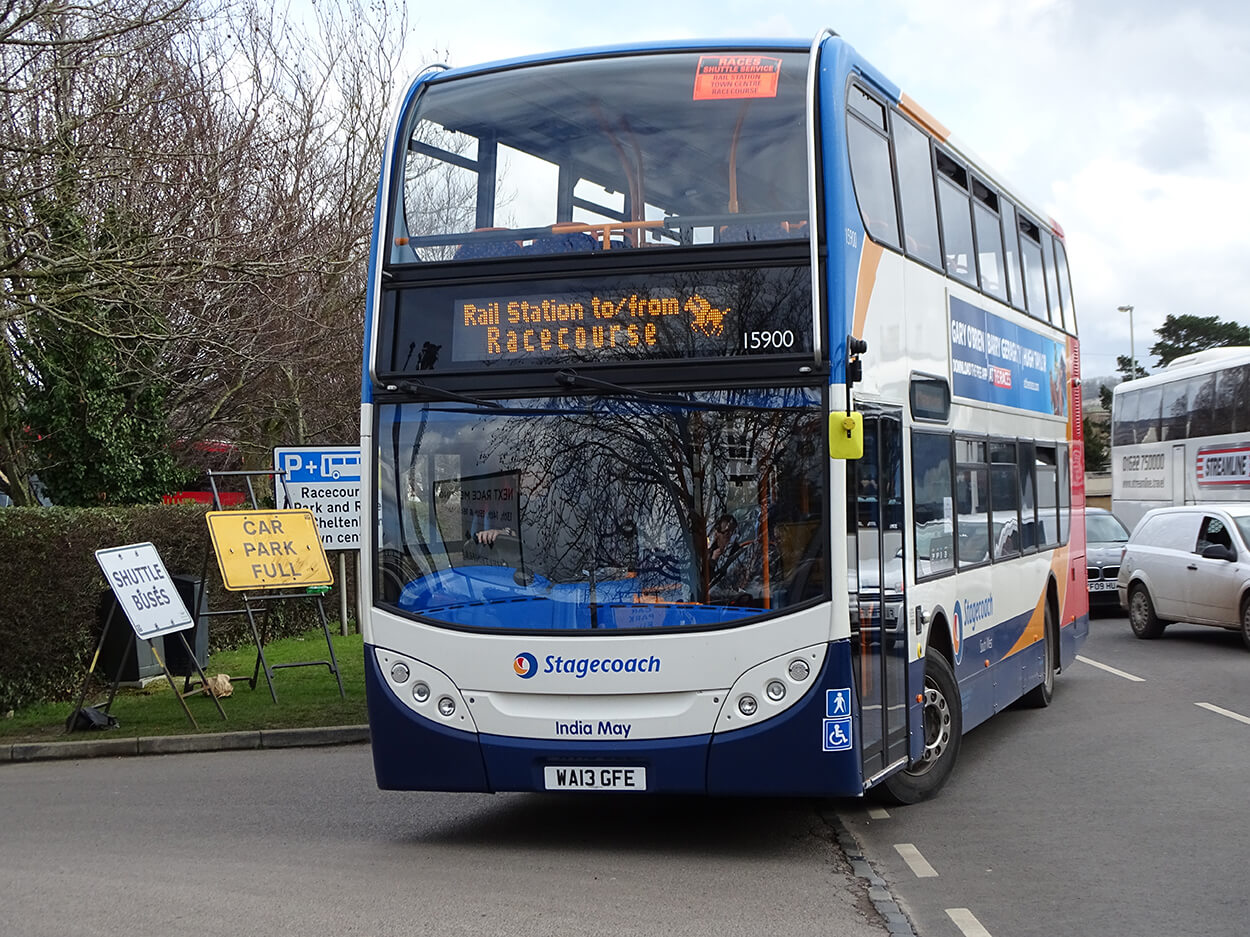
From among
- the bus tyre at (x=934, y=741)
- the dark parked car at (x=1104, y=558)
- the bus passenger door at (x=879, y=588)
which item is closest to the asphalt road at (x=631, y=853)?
the bus tyre at (x=934, y=741)

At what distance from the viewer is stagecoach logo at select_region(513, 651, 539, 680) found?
7.98 meters

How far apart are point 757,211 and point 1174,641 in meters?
14.7

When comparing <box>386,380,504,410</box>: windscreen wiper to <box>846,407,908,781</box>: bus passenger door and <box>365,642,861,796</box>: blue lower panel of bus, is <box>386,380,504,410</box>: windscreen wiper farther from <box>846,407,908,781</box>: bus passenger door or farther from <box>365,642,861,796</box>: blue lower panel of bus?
<box>846,407,908,781</box>: bus passenger door

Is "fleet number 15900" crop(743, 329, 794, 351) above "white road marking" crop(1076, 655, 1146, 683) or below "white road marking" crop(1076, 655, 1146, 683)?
above

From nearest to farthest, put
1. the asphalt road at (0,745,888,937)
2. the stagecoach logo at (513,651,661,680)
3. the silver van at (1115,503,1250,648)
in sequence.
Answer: the asphalt road at (0,745,888,937), the stagecoach logo at (513,651,661,680), the silver van at (1115,503,1250,648)

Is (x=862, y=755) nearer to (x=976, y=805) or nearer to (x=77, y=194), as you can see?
(x=976, y=805)

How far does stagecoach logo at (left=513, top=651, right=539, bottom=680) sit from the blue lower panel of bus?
0.35 metres

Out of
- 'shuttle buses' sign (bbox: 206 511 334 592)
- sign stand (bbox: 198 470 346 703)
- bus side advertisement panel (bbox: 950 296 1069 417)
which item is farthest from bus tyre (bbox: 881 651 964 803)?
'shuttle buses' sign (bbox: 206 511 334 592)

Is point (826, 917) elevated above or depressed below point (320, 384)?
below

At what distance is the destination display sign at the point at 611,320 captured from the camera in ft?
26.2

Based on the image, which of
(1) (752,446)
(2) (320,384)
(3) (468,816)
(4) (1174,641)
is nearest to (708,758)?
(1) (752,446)

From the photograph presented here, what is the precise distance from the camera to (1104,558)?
959 inches

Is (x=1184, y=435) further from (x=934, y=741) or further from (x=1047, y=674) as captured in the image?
(x=934, y=741)

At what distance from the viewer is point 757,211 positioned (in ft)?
26.7
